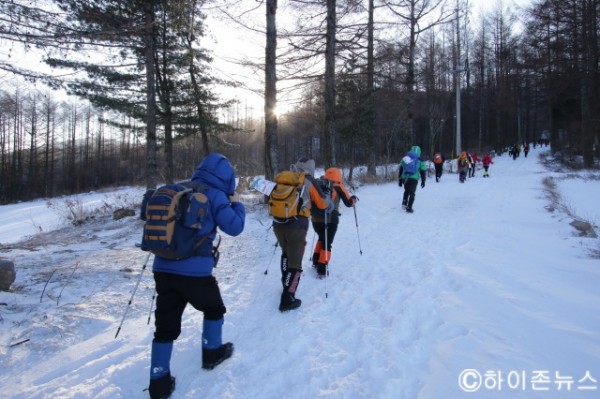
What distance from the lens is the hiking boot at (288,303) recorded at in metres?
4.43

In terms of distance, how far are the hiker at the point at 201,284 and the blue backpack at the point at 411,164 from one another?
8.48 m

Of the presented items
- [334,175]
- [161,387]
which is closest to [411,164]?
[334,175]

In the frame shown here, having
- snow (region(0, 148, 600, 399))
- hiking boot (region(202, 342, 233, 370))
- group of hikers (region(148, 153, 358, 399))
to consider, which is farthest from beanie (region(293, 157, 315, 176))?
hiking boot (region(202, 342, 233, 370))

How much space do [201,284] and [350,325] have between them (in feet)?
6.00

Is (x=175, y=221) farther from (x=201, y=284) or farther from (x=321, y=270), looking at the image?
(x=321, y=270)

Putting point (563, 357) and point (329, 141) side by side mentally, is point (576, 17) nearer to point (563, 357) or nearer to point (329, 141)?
point (329, 141)

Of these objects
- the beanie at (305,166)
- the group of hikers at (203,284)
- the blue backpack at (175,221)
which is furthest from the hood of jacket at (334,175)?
the blue backpack at (175,221)

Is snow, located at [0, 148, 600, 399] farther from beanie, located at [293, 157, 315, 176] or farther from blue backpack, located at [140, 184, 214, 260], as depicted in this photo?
beanie, located at [293, 157, 315, 176]

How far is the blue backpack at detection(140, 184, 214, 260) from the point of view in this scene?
2693mm

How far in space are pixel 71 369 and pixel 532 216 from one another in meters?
10.1

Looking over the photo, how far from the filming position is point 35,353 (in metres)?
3.52

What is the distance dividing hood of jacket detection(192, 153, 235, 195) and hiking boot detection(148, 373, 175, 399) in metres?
1.58

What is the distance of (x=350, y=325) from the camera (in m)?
3.94

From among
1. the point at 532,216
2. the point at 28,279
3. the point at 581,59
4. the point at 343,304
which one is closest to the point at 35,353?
the point at 28,279
